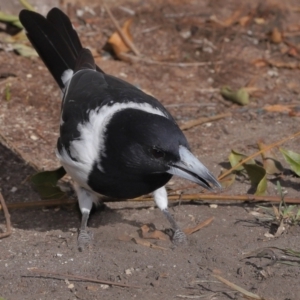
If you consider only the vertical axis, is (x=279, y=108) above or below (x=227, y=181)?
below

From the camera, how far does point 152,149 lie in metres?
3.78

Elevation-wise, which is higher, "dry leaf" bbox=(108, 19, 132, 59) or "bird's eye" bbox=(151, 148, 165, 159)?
"bird's eye" bbox=(151, 148, 165, 159)

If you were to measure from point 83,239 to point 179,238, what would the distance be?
1.75 feet

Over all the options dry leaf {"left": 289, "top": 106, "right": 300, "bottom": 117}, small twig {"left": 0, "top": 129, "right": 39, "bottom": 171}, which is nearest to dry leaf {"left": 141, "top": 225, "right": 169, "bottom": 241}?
small twig {"left": 0, "top": 129, "right": 39, "bottom": 171}

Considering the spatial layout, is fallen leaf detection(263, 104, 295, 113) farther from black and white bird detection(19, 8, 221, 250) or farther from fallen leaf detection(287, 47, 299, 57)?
black and white bird detection(19, 8, 221, 250)

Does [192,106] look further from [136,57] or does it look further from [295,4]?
[295,4]

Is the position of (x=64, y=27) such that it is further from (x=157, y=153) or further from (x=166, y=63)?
(x=157, y=153)

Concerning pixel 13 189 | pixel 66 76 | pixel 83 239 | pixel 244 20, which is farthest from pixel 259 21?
pixel 83 239

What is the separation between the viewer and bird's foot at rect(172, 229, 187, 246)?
4.10 metres

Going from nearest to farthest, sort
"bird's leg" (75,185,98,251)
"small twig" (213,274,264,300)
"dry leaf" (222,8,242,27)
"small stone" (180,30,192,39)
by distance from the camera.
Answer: "small twig" (213,274,264,300), "bird's leg" (75,185,98,251), "small stone" (180,30,192,39), "dry leaf" (222,8,242,27)

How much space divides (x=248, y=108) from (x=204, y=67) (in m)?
0.75

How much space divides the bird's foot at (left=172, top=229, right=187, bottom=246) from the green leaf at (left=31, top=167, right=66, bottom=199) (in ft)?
2.81

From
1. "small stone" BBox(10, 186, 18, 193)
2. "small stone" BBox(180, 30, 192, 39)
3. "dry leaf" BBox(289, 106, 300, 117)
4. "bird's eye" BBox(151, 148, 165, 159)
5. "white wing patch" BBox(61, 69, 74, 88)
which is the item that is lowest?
"dry leaf" BBox(289, 106, 300, 117)

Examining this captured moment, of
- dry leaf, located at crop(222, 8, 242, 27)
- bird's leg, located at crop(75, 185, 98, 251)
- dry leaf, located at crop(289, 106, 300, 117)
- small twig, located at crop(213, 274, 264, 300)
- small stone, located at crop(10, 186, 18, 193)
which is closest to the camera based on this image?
small twig, located at crop(213, 274, 264, 300)
